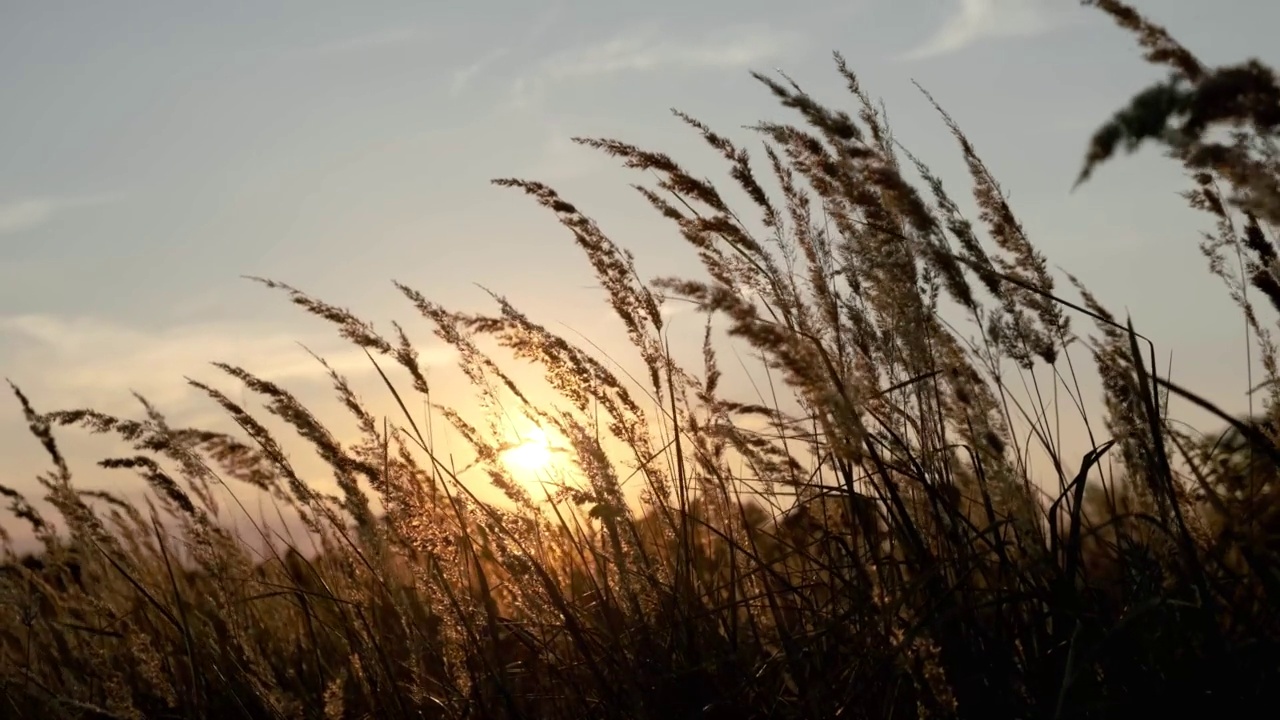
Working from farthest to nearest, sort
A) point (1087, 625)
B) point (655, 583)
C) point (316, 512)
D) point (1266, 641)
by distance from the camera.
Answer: point (316, 512), point (655, 583), point (1087, 625), point (1266, 641)

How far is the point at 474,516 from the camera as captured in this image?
3260mm

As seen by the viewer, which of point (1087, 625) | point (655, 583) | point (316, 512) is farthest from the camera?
point (316, 512)

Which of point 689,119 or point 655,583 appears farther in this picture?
point 689,119

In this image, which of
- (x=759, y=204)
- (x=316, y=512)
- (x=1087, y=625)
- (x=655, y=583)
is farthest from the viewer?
(x=316, y=512)

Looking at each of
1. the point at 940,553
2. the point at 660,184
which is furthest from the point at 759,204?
the point at 940,553

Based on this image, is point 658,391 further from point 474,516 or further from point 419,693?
point 419,693

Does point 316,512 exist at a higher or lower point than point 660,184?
lower

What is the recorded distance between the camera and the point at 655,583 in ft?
9.89

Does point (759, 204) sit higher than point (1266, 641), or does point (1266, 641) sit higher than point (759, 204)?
point (759, 204)

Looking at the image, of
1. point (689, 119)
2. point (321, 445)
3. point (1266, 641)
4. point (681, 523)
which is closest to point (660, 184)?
point (689, 119)

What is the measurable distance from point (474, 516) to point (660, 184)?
38.8 inches

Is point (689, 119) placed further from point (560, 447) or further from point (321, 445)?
point (321, 445)

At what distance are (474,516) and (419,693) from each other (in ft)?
1.51

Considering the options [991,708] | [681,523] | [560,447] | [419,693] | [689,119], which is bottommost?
[991,708]
